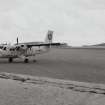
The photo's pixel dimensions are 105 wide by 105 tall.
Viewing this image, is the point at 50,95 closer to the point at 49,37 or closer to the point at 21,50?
the point at 21,50

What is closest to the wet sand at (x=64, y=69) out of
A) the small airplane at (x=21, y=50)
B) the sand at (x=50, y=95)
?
the small airplane at (x=21, y=50)

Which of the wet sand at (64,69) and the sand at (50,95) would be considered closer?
the sand at (50,95)

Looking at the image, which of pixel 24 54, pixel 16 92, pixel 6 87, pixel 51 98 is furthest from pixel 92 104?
pixel 24 54

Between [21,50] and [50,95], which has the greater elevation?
[21,50]

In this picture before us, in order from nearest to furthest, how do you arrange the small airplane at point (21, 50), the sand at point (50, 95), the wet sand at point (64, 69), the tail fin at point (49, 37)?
the sand at point (50, 95) → the wet sand at point (64, 69) → the small airplane at point (21, 50) → the tail fin at point (49, 37)

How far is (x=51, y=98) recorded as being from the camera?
10.2 m

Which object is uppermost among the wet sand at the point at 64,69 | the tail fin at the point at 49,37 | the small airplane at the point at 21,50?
the tail fin at the point at 49,37

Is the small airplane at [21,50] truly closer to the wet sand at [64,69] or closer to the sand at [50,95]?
the wet sand at [64,69]

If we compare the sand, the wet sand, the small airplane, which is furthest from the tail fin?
the sand

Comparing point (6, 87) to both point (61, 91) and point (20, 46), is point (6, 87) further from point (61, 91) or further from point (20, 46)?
point (20, 46)

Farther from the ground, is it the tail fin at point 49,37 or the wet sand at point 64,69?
the tail fin at point 49,37

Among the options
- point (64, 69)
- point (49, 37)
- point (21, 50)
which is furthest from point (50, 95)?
point (49, 37)

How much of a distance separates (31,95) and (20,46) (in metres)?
25.5

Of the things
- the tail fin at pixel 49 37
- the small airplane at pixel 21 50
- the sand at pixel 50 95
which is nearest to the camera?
the sand at pixel 50 95
